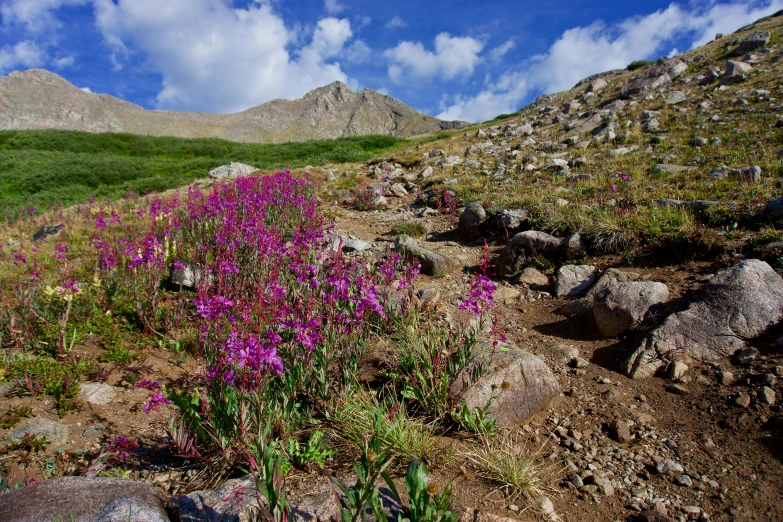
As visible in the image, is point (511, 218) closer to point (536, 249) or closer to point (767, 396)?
point (536, 249)

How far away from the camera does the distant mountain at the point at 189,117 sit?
67869 millimetres

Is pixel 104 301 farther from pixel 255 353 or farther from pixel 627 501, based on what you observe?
pixel 627 501

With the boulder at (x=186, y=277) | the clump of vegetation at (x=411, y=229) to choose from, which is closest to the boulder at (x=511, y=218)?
the clump of vegetation at (x=411, y=229)

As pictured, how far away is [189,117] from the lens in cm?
8638

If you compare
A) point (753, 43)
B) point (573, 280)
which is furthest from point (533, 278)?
point (753, 43)

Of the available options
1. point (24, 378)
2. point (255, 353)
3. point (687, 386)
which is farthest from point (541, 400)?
point (24, 378)

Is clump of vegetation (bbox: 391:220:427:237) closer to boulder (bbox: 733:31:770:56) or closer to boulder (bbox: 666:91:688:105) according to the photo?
boulder (bbox: 666:91:688:105)

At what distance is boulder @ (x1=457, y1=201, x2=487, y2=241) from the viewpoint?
8305 mm

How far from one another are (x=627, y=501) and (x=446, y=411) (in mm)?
1258

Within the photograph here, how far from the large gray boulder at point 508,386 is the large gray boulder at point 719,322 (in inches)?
38.7

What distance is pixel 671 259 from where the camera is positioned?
5582 mm

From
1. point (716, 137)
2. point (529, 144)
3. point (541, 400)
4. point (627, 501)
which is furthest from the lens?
point (529, 144)

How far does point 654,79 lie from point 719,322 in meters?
20.9

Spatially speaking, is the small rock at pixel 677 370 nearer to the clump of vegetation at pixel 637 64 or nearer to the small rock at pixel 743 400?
the small rock at pixel 743 400
